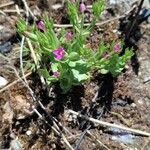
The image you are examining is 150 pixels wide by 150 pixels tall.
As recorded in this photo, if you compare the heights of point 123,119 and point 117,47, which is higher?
point 117,47

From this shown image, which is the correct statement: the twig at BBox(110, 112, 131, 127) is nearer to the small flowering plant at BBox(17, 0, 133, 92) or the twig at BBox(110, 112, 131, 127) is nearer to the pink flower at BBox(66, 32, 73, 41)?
the small flowering plant at BBox(17, 0, 133, 92)

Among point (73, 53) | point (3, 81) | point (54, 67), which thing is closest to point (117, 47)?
point (73, 53)

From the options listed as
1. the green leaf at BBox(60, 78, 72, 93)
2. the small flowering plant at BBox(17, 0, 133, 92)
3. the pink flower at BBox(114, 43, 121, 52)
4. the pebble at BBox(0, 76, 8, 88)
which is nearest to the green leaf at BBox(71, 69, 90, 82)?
the small flowering plant at BBox(17, 0, 133, 92)

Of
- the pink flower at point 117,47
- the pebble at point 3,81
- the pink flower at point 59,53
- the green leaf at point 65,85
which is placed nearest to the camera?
the pink flower at point 59,53

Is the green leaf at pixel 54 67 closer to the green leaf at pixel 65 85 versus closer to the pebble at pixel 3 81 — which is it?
the green leaf at pixel 65 85

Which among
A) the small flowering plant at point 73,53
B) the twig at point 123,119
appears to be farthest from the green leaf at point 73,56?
the twig at point 123,119

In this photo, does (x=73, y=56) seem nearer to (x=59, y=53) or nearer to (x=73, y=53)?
(x=73, y=53)

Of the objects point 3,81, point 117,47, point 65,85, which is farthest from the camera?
point 3,81

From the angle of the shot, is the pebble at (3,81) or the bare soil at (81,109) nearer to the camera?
the bare soil at (81,109)
